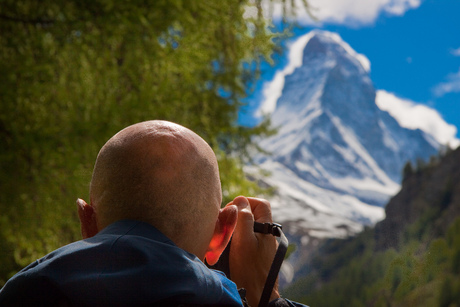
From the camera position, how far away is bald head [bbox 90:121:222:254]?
0.69m

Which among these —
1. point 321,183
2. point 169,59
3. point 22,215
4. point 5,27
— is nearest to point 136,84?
point 169,59

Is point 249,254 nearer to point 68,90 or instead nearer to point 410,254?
point 410,254

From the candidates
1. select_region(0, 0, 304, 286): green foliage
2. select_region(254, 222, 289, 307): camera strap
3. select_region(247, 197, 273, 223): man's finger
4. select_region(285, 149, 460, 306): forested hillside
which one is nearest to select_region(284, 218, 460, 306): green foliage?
select_region(285, 149, 460, 306): forested hillside

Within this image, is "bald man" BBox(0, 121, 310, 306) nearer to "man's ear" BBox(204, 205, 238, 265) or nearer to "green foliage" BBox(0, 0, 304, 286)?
"man's ear" BBox(204, 205, 238, 265)

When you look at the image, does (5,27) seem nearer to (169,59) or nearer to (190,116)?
(169,59)

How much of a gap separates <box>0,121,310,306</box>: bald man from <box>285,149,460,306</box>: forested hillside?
1.52 meters

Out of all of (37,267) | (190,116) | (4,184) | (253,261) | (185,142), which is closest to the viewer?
(37,267)

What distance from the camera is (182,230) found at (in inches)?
27.5

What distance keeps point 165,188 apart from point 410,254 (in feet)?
8.39

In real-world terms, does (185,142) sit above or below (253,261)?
above

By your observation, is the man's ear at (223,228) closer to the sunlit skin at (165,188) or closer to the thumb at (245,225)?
the sunlit skin at (165,188)

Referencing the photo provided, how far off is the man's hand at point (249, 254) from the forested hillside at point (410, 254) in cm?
124

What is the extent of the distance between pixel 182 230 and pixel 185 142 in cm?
14

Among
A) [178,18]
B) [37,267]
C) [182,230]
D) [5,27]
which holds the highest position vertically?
[178,18]
